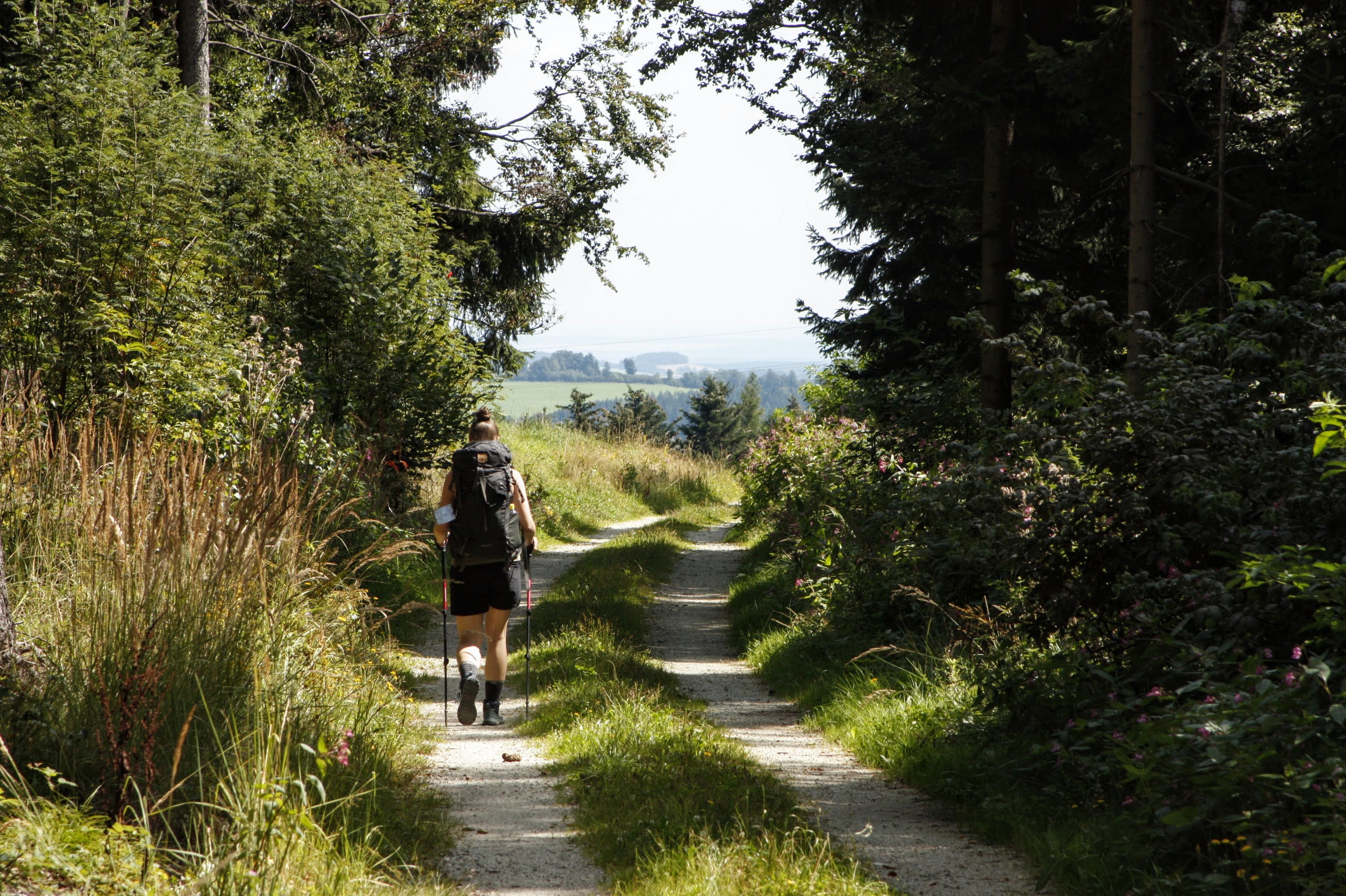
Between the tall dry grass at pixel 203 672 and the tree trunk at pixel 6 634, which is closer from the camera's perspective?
the tall dry grass at pixel 203 672

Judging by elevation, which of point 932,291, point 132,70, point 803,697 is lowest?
point 803,697

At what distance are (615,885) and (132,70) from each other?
29.2 feet

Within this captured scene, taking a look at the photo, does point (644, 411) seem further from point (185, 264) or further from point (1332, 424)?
point (1332, 424)

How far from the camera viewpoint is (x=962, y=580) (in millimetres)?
6793

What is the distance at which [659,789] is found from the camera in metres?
5.32

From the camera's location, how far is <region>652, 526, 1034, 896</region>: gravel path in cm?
466

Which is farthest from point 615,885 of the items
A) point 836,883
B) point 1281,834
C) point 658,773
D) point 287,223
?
point 287,223

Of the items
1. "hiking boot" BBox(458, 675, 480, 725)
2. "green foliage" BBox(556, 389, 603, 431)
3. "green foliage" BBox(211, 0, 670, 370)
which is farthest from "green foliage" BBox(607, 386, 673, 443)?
"hiking boot" BBox(458, 675, 480, 725)

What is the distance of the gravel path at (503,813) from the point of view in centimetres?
432

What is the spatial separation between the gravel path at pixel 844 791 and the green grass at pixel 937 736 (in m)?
0.12

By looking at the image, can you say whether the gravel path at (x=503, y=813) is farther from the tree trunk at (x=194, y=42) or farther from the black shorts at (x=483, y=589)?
the tree trunk at (x=194, y=42)

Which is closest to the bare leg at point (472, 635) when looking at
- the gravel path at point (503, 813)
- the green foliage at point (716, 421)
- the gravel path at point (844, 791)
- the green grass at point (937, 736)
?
the gravel path at point (503, 813)

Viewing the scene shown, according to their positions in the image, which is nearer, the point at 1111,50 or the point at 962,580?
the point at 962,580

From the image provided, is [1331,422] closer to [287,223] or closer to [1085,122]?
[1085,122]
